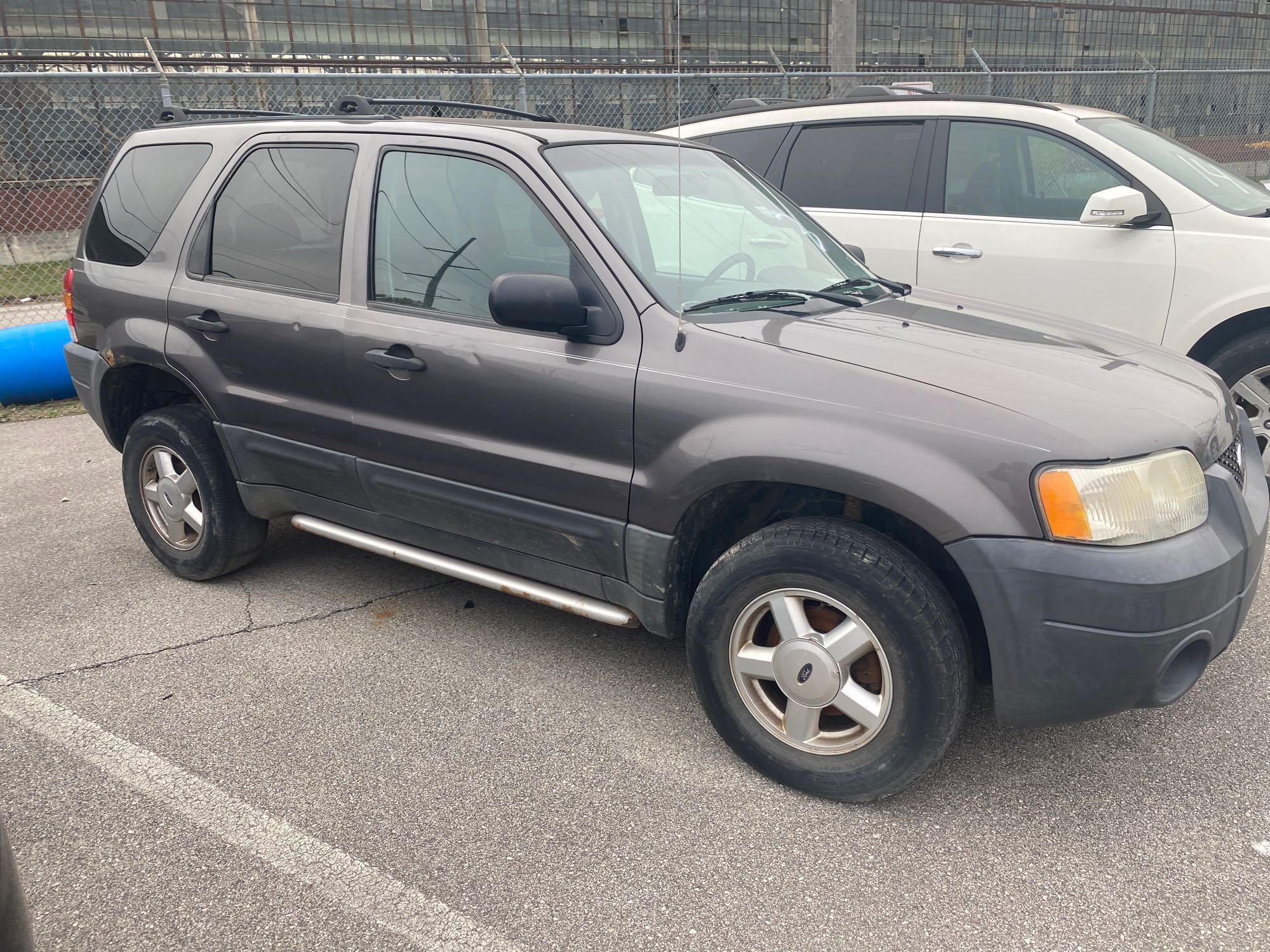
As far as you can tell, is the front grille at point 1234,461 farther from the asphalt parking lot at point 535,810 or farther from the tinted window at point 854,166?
the tinted window at point 854,166

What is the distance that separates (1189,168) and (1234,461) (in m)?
3.06

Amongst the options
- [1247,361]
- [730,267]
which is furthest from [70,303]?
[1247,361]

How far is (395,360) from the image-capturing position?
3.39m

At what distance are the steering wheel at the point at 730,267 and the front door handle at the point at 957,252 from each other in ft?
8.15

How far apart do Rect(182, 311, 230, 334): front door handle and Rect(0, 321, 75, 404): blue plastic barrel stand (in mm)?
4167

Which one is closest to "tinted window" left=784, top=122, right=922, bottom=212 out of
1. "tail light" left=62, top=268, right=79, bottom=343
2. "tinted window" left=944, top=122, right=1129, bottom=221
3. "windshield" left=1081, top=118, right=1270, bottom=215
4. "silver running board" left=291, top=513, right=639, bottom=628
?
"tinted window" left=944, top=122, right=1129, bottom=221

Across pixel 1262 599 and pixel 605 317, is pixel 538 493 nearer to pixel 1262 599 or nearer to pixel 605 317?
pixel 605 317

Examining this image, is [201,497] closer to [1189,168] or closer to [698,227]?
[698,227]

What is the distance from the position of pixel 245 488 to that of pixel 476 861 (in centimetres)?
209

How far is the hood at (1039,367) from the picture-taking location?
255 centimetres

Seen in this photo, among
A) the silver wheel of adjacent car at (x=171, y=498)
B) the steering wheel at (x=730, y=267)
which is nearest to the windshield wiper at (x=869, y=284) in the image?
the steering wheel at (x=730, y=267)

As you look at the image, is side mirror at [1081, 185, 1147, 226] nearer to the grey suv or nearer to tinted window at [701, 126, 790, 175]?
the grey suv

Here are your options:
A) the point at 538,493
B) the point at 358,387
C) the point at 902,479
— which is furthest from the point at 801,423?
the point at 358,387

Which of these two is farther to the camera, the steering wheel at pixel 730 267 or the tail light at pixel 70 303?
the tail light at pixel 70 303
